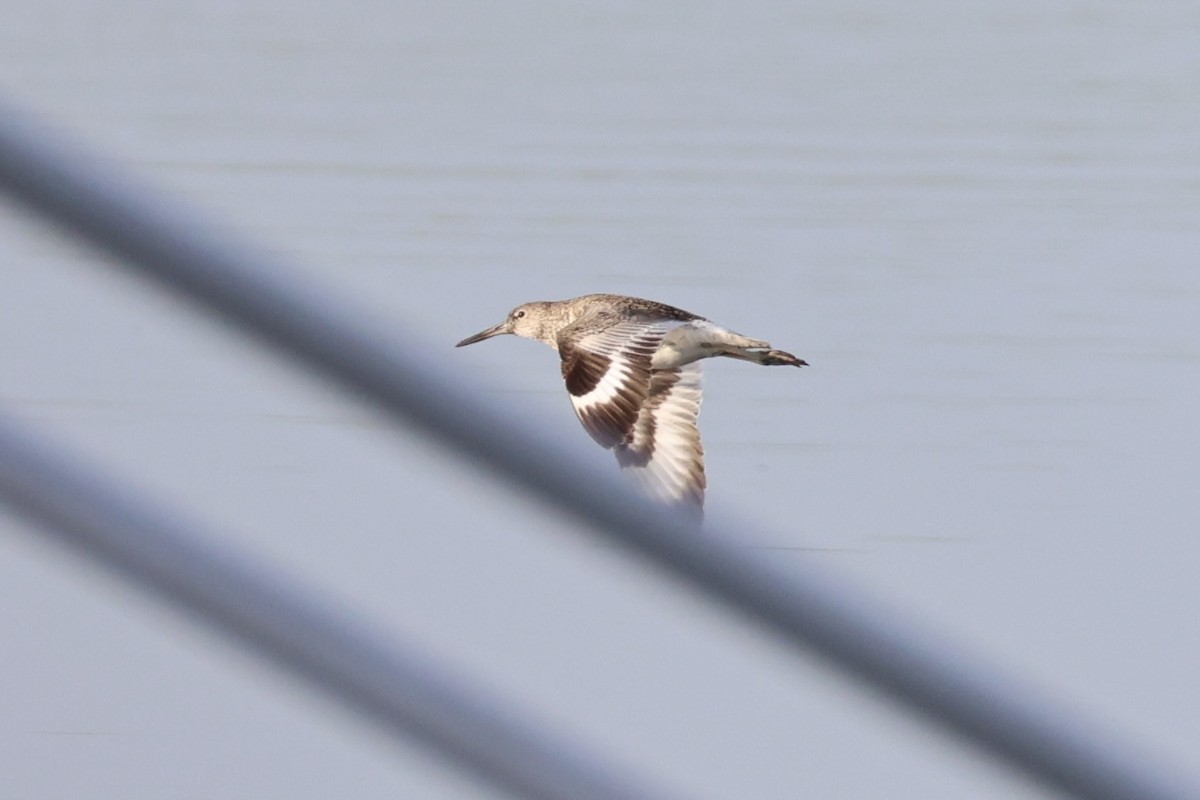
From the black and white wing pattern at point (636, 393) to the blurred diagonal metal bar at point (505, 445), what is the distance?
Result: 246cm

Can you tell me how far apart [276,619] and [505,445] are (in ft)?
0.42

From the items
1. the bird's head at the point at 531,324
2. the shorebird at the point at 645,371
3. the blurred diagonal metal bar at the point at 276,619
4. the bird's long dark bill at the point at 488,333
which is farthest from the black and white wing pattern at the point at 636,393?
the blurred diagonal metal bar at the point at 276,619

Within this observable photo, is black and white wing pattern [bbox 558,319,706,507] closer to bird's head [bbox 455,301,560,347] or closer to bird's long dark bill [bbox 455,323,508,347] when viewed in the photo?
bird's head [bbox 455,301,560,347]

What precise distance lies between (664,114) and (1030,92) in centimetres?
158

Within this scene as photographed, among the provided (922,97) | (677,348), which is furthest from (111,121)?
(677,348)

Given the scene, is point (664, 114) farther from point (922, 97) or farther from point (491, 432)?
point (491, 432)

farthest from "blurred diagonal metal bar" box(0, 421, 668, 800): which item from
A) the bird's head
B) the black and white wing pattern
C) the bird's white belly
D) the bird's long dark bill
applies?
the bird's long dark bill

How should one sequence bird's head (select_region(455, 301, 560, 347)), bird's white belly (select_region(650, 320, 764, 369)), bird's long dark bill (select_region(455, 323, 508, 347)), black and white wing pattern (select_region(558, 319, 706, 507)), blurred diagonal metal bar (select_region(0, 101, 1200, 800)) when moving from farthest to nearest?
1. bird's long dark bill (select_region(455, 323, 508, 347))
2. bird's head (select_region(455, 301, 560, 347))
3. bird's white belly (select_region(650, 320, 764, 369))
4. black and white wing pattern (select_region(558, 319, 706, 507))
5. blurred diagonal metal bar (select_region(0, 101, 1200, 800))

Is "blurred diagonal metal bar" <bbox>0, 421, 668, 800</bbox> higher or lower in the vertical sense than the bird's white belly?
lower

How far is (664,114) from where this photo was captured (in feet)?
23.5

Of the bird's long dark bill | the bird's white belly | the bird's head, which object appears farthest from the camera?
the bird's long dark bill

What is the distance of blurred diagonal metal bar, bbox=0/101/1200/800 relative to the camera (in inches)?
30.1

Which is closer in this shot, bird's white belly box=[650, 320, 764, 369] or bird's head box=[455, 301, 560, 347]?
bird's white belly box=[650, 320, 764, 369]

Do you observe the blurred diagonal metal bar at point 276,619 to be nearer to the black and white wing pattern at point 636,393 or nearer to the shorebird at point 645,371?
the shorebird at point 645,371
